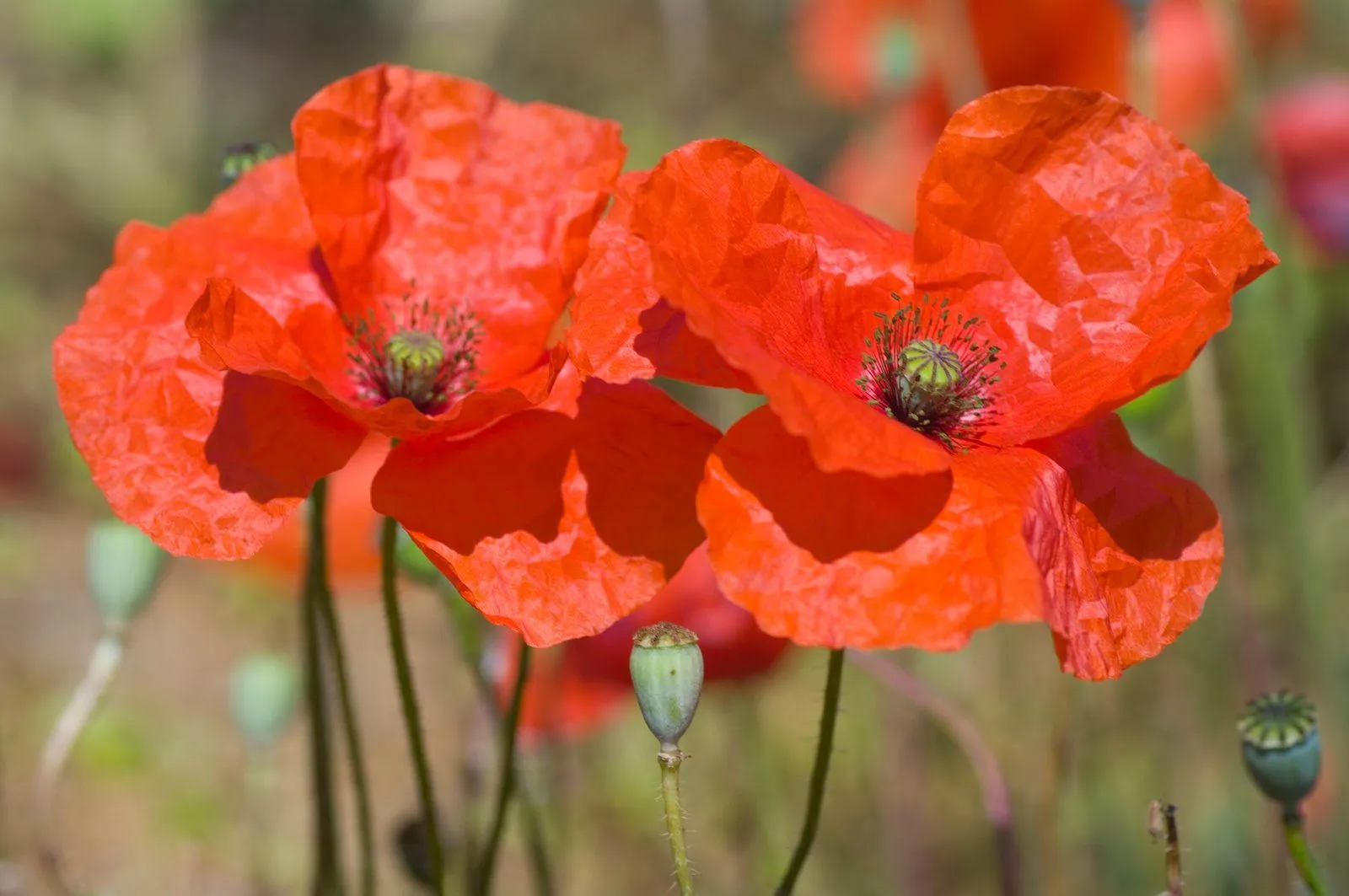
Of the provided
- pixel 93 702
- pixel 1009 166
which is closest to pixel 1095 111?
pixel 1009 166

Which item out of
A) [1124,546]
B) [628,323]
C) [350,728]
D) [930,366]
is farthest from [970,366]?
[350,728]

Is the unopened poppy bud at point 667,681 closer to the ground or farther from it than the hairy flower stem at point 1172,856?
farther from it

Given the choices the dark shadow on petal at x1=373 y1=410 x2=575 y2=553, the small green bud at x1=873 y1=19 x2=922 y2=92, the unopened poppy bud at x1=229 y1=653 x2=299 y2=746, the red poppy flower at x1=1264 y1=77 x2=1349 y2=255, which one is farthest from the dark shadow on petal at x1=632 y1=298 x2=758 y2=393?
the red poppy flower at x1=1264 y1=77 x2=1349 y2=255

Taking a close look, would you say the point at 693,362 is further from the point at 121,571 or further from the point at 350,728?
the point at 121,571

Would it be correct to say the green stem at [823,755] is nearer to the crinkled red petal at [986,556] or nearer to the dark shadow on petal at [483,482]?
the crinkled red petal at [986,556]

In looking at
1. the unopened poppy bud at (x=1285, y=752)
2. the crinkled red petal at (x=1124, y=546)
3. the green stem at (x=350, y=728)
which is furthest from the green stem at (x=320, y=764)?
the unopened poppy bud at (x=1285, y=752)

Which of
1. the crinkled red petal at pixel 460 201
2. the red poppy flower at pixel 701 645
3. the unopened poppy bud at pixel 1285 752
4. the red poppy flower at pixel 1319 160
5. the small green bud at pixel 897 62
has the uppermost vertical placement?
the red poppy flower at pixel 1319 160

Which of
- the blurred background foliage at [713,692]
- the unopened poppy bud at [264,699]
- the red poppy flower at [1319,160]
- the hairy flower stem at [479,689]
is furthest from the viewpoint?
the red poppy flower at [1319,160]
